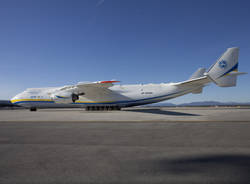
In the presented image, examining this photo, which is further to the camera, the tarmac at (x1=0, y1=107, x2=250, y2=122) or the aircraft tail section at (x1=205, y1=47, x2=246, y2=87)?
the aircraft tail section at (x1=205, y1=47, x2=246, y2=87)

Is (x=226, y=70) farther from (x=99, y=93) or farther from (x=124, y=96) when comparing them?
(x=99, y=93)

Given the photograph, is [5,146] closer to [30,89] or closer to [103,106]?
[103,106]

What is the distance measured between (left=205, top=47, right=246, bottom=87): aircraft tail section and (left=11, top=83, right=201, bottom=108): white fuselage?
3.85 meters

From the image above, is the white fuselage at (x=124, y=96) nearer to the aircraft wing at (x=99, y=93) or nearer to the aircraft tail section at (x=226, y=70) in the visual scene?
the aircraft wing at (x=99, y=93)

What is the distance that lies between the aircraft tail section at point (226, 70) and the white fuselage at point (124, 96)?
12.6ft

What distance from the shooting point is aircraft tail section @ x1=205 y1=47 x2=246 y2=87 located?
61.2ft

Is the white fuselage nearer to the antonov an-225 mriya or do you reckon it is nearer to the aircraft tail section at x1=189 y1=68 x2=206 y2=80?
the antonov an-225 mriya

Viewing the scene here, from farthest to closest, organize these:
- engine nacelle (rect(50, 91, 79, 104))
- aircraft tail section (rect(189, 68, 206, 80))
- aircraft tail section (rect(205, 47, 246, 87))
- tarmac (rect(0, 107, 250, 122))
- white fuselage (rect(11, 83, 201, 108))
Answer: aircraft tail section (rect(189, 68, 206, 80)) < white fuselage (rect(11, 83, 201, 108)) < engine nacelle (rect(50, 91, 79, 104)) < aircraft tail section (rect(205, 47, 246, 87)) < tarmac (rect(0, 107, 250, 122))

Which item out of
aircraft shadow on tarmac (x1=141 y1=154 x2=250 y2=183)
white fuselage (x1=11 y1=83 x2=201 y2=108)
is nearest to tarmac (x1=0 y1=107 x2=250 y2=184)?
aircraft shadow on tarmac (x1=141 y1=154 x2=250 y2=183)

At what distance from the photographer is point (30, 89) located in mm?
23547

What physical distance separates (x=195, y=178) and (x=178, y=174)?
0.25m

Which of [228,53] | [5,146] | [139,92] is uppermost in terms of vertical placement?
[228,53]

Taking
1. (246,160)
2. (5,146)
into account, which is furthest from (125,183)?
(5,146)

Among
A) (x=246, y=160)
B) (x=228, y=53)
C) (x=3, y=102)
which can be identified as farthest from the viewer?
(x=3, y=102)
